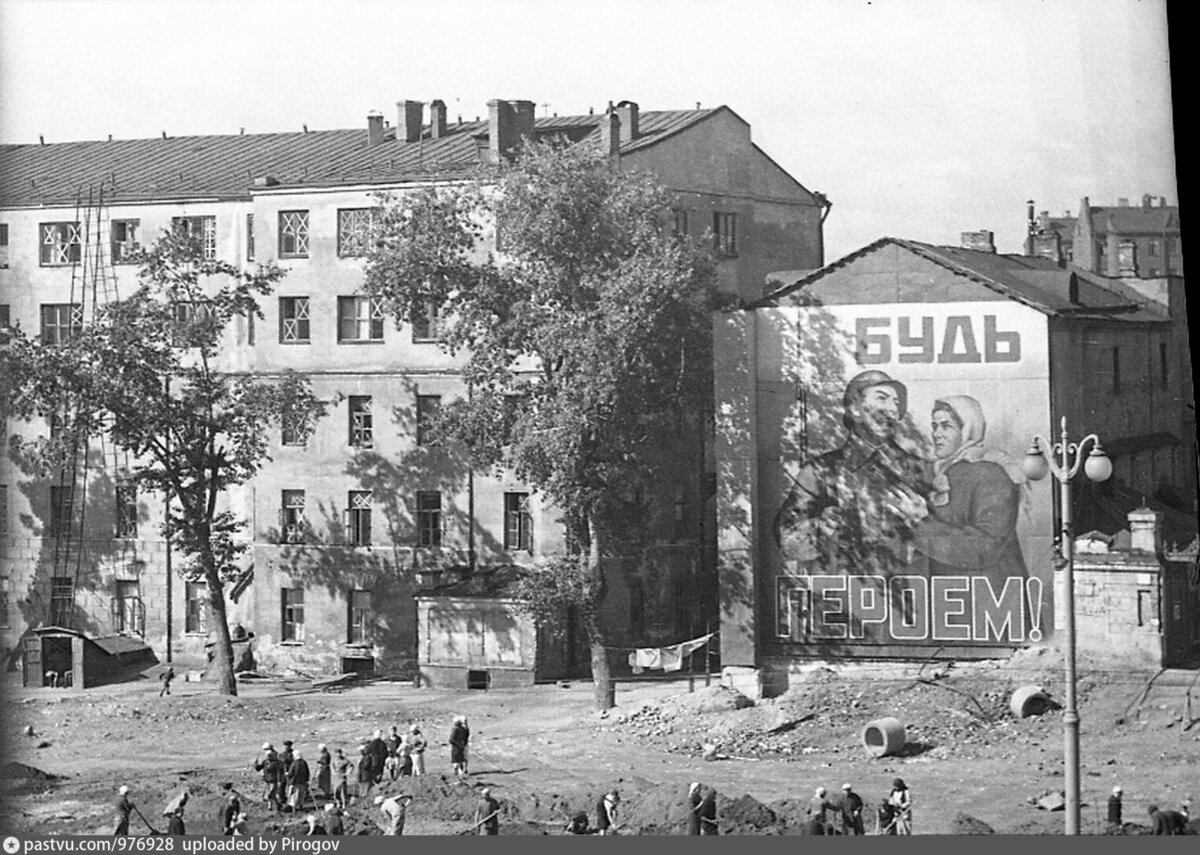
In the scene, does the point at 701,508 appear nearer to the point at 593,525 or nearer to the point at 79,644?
the point at 593,525

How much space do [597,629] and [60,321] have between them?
4112 millimetres

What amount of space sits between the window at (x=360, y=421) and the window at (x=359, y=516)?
1.12 feet

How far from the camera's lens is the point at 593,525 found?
16656 millimetres

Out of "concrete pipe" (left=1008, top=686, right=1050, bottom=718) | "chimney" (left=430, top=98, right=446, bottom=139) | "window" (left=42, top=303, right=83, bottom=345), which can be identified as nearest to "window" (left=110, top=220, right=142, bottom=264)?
"window" (left=42, top=303, right=83, bottom=345)

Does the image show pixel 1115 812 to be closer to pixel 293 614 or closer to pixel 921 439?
pixel 921 439

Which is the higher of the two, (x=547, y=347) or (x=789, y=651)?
(x=547, y=347)

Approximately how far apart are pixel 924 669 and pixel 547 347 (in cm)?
322

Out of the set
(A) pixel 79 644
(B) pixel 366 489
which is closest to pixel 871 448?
(B) pixel 366 489

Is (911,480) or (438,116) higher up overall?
(438,116)

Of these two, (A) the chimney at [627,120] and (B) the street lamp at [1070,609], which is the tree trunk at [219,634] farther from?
(B) the street lamp at [1070,609]

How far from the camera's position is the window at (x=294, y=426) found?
1691cm

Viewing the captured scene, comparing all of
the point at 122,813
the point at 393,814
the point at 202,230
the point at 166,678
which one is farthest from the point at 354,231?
the point at 122,813

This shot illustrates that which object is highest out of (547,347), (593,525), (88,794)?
(547,347)

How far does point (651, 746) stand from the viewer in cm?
1634
